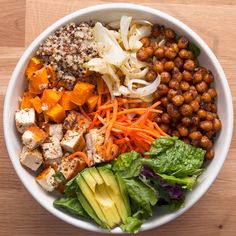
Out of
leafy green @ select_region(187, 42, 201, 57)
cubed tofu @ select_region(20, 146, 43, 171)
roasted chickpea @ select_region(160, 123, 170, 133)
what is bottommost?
cubed tofu @ select_region(20, 146, 43, 171)

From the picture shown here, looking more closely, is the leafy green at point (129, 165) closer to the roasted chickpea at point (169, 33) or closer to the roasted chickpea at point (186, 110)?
the roasted chickpea at point (186, 110)

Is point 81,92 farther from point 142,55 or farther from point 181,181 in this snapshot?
point 181,181

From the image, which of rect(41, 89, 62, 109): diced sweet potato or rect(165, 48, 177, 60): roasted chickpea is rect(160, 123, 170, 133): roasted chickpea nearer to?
rect(165, 48, 177, 60): roasted chickpea

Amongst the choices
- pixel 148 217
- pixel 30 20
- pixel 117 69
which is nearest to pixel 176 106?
pixel 117 69

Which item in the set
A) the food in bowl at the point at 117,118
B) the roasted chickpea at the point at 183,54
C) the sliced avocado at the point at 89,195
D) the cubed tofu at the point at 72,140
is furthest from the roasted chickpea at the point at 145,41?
the sliced avocado at the point at 89,195

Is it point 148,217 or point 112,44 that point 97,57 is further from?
point 148,217

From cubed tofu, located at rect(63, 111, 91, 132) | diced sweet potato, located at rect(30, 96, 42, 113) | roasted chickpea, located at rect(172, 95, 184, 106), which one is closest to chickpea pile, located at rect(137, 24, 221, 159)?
roasted chickpea, located at rect(172, 95, 184, 106)
